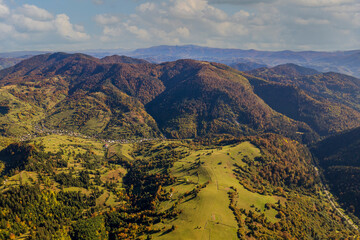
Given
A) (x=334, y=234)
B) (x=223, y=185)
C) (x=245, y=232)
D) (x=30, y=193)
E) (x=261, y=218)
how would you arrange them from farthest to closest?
(x=223, y=185)
(x=334, y=234)
(x=30, y=193)
(x=261, y=218)
(x=245, y=232)

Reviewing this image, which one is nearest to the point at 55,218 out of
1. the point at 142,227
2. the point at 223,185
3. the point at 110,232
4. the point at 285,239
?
the point at 110,232

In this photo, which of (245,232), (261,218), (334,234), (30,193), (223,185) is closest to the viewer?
(245,232)

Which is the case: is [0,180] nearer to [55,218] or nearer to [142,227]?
[55,218]

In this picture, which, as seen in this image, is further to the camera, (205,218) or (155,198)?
(155,198)

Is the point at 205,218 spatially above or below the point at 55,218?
above

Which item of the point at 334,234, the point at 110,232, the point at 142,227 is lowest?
the point at 334,234

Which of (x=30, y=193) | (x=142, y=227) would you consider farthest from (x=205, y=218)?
(x=30, y=193)

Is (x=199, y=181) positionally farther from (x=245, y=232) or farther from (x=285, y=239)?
(x=285, y=239)

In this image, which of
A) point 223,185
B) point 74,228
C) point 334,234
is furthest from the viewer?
point 223,185

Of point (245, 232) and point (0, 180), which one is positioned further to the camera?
point (0, 180)
